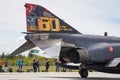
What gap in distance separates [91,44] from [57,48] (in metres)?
2.81

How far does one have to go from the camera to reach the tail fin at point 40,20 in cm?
2406

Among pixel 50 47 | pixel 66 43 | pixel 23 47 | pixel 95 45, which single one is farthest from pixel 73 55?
pixel 23 47

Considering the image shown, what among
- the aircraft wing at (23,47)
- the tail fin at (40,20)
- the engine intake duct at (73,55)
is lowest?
the engine intake duct at (73,55)

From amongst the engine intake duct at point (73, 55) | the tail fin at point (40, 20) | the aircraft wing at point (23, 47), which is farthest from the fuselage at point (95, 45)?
the aircraft wing at point (23, 47)

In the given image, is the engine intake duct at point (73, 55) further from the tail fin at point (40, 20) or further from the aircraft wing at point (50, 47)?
the tail fin at point (40, 20)

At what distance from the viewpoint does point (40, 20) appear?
2412cm

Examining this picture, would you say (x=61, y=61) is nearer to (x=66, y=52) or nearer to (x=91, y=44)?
(x=66, y=52)

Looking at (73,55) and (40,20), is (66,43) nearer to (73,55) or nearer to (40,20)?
(73,55)

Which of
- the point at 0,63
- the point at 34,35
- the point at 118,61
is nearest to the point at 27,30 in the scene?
the point at 34,35

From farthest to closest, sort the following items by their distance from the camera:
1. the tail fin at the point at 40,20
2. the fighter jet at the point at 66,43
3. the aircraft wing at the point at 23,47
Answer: the aircraft wing at the point at 23,47 → the tail fin at the point at 40,20 → the fighter jet at the point at 66,43

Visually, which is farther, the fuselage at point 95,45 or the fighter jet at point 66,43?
the fuselage at point 95,45

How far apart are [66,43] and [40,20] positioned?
7.58 ft

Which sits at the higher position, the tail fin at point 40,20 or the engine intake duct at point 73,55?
the tail fin at point 40,20

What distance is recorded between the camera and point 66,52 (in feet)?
81.4
